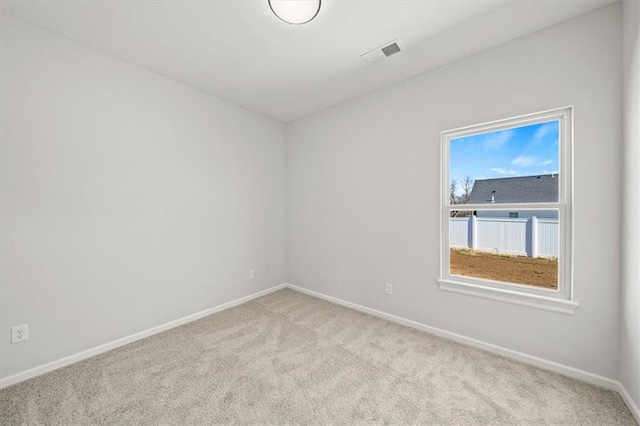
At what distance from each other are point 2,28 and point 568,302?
4.58 metres

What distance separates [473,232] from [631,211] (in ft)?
3.16

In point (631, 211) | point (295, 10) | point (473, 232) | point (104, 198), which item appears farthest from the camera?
point (473, 232)

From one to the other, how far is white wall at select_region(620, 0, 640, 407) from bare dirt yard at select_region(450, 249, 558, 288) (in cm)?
40

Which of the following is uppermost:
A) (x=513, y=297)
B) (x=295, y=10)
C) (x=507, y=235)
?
(x=295, y=10)

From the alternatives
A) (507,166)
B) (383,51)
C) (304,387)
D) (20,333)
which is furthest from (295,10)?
(20,333)

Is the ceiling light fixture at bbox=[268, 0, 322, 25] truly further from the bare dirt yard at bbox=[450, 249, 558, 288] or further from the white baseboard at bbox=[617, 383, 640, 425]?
the white baseboard at bbox=[617, 383, 640, 425]

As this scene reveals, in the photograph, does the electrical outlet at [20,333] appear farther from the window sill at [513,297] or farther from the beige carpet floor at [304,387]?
the window sill at [513,297]

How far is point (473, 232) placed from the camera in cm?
234

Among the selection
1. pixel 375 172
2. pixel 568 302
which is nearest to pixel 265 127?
pixel 375 172

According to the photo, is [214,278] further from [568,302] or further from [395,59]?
[568,302]

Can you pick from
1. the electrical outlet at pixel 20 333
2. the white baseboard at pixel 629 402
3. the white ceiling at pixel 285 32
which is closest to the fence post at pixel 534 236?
the white baseboard at pixel 629 402

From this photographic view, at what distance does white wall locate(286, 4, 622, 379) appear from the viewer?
1.73m

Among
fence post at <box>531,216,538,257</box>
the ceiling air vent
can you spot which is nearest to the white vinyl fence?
fence post at <box>531,216,538,257</box>

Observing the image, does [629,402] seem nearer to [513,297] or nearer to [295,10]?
[513,297]
